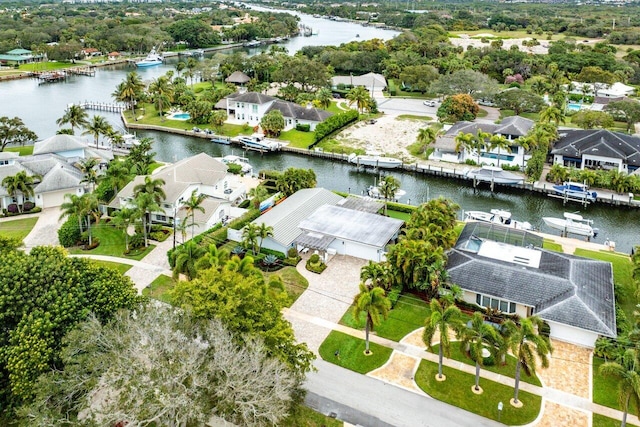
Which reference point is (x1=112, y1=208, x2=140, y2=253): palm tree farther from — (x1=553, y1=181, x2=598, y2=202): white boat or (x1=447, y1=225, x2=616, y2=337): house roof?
(x1=553, y1=181, x2=598, y2=202): white boat

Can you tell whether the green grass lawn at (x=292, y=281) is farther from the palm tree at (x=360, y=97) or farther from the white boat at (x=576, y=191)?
the palm tree at (x=360, y=97)

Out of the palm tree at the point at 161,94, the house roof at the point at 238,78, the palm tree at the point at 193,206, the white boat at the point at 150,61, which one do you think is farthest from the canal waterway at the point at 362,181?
the white boat at the point at 150,61

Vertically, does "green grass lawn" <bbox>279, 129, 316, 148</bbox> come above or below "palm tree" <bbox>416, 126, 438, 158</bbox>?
below

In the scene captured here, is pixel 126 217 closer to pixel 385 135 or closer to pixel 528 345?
pixel 528 345

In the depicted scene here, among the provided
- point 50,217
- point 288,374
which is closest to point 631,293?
point 288,374

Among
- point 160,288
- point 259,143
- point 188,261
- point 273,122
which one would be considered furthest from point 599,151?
point 160,288

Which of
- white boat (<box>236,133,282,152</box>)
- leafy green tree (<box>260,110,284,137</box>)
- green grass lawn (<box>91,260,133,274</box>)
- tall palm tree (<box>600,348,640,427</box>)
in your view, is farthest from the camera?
leafy green tree (<box>260,110,284,137</box>)

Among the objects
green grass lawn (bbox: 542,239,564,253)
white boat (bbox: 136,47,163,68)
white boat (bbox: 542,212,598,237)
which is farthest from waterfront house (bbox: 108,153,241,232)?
white boat (bbox: 136,47,163,68)
